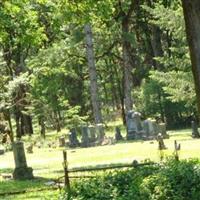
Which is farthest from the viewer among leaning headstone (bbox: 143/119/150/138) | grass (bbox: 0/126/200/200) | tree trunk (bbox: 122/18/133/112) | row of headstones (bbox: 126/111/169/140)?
tree trunk (bbox: 122/18/133/112)

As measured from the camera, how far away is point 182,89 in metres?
35.1

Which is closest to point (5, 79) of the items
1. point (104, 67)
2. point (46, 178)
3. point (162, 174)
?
point (46, 178)

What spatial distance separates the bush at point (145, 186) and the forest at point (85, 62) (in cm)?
693

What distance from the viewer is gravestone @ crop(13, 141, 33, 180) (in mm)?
21672

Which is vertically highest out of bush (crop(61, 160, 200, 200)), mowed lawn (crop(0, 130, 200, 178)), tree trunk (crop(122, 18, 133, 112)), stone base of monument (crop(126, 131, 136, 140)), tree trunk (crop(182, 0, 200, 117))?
tree trunk (crop(122, 18, 133, 112))

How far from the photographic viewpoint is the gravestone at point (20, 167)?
71.1ft

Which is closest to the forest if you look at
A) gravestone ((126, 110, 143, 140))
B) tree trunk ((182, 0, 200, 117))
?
gravestone ((126, 110, 143, 140))

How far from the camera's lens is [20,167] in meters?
22.0

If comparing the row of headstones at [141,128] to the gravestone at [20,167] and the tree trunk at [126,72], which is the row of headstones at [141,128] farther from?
the gravestone at [20,167]

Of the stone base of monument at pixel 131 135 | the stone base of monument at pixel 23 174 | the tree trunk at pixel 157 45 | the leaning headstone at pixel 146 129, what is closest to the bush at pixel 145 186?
the stone base of monument at pixel 23 174

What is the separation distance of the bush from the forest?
273 inches

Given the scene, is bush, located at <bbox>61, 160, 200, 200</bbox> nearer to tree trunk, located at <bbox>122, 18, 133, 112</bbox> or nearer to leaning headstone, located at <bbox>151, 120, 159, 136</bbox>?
leaning headstone, located at <bbox>151, 120, 159, 136</bbox>

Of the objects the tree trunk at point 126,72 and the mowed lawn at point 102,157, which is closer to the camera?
the mowed lawn at point 102,157

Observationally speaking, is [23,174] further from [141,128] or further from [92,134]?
[141,128]
